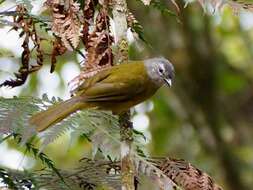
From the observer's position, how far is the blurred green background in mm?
4883

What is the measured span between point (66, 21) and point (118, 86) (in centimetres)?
49

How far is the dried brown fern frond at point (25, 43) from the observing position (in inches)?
73.2

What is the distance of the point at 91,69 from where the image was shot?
1.84 metres

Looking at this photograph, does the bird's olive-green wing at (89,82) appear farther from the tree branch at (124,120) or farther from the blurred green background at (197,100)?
the blurred green background at (197,100)

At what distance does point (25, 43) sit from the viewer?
187 cm

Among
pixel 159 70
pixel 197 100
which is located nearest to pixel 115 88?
pixel 159 70

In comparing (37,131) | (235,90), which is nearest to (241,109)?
(235,90)

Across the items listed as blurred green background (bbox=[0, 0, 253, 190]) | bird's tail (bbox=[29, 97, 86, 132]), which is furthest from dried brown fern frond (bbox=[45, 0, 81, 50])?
blurred green background (bbox=[0, 0, 253, 190])

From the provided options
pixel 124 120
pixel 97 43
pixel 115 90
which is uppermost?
pixel 97 43

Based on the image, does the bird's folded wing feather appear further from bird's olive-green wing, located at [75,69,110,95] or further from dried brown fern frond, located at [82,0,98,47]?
dried brown fern frond, located at [82,0,98,47]

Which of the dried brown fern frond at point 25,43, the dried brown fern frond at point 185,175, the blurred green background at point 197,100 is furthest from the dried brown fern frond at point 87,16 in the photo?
the blurred green background at point 197,100

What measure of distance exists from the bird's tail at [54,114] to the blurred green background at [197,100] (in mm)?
2701

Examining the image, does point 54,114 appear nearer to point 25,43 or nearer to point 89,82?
point 25,43

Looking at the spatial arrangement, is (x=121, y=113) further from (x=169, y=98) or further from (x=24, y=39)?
(x=169, y=98)
